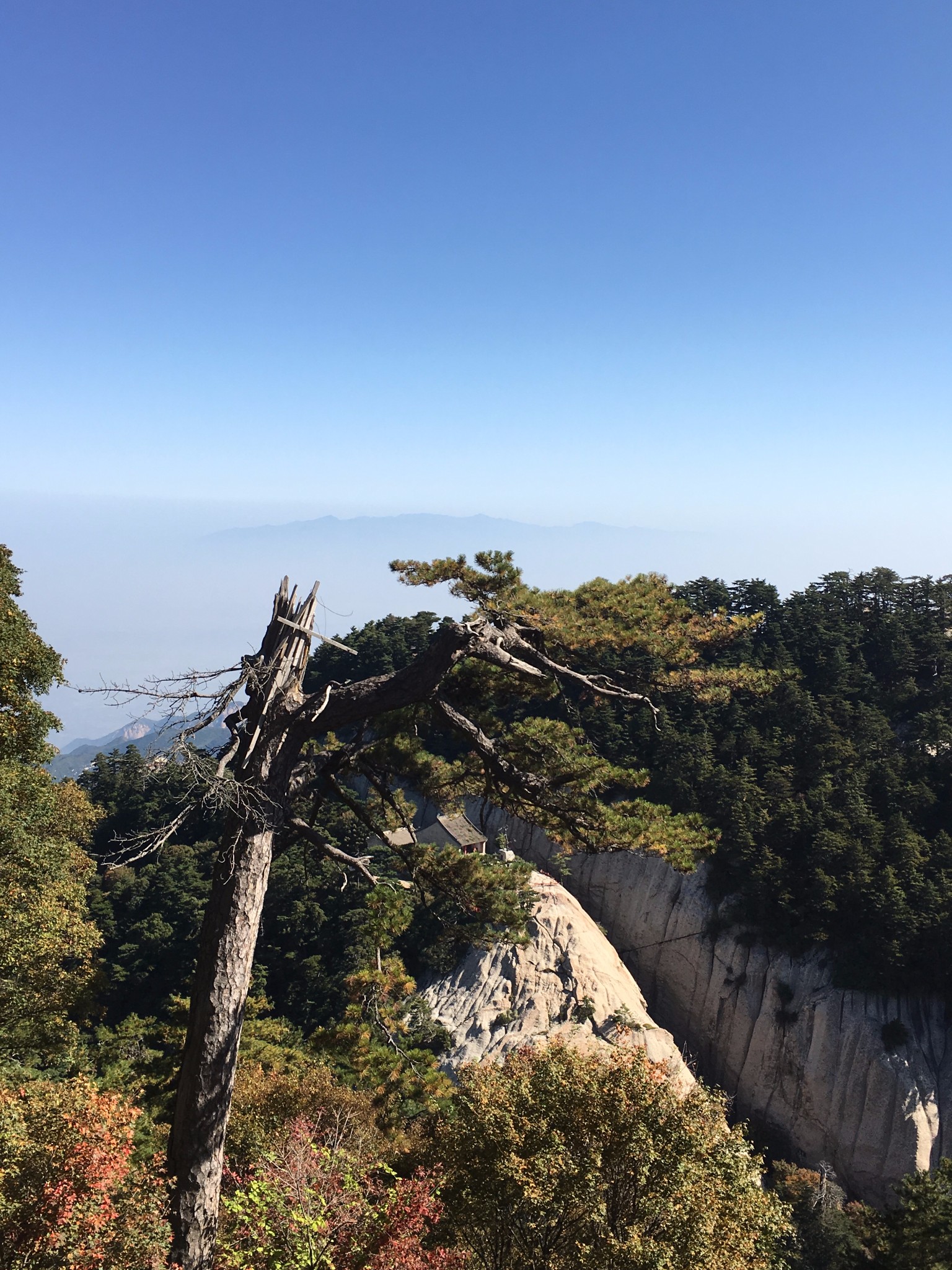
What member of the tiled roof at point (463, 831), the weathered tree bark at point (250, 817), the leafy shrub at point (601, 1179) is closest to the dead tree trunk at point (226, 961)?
the weathered tree bark at point (250, 817)

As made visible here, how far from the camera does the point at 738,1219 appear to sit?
8086 millimetres

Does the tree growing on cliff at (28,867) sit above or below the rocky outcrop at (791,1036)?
above

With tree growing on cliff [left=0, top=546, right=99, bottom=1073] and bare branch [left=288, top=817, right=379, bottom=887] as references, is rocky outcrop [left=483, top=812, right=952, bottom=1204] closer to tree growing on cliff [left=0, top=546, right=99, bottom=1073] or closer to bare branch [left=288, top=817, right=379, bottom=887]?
tree growing on cliff [left=0, top=546, right=99, bottom=1073]

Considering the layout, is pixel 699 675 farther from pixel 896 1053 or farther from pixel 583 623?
pixel 896 1053

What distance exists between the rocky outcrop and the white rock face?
9.11ft

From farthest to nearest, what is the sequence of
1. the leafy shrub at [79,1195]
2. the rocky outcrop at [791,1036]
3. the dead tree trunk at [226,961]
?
the rocky outcrop at [791,1036], the dead tree trunk at [226,961], the leafy shrub at [79,1195]

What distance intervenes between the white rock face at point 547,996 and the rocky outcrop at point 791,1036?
9.11 feet

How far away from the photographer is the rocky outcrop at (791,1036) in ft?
89.8

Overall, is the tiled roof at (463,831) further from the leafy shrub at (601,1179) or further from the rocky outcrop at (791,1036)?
the leafy shrub at (601,1179)

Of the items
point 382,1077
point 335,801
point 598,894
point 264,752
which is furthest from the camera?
point 598,894

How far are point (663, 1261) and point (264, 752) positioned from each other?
619 centimetres

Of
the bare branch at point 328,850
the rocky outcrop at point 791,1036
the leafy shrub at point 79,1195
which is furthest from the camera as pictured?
the rocky outcrop at point 791,1036

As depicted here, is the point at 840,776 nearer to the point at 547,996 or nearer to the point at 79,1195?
the point at 547,996

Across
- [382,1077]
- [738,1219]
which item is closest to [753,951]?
[382,1077]
